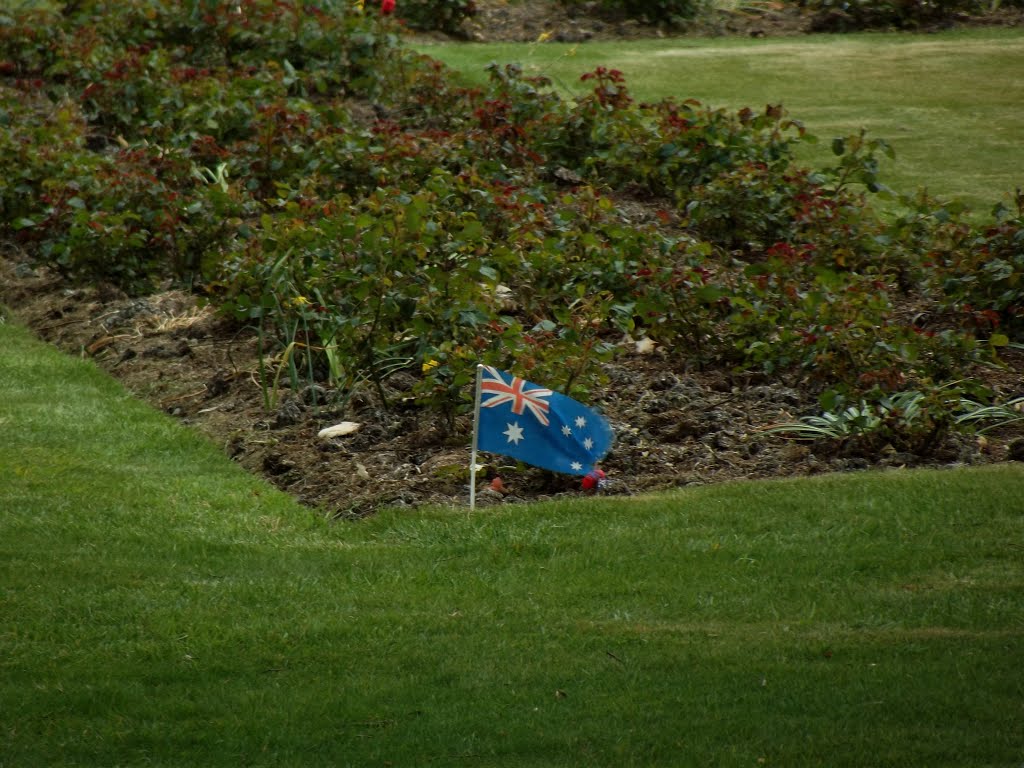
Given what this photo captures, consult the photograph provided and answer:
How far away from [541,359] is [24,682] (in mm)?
2928

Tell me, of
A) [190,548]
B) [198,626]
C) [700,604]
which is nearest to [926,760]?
[700,604]

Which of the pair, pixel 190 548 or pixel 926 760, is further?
pixel 190 548

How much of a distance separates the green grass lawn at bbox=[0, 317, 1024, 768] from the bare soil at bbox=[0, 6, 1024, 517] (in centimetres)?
27

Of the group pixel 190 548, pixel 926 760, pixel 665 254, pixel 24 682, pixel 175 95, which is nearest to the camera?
pixel 926 760

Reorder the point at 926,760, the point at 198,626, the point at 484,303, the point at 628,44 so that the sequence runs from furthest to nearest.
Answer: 1. the point at 628,44
2. the point at 484,303
3. the point at 198,626
4. the point at 926,760

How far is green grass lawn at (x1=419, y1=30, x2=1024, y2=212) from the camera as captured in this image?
37.4 feet

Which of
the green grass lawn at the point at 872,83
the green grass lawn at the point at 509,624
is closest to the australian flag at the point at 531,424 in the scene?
the green grass lawn at the point at 509,624

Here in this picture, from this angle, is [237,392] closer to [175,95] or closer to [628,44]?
[175,95]

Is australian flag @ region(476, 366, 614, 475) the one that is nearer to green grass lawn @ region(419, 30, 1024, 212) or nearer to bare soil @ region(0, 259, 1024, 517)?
bare soil @ region(0, 259, 1024, 517)

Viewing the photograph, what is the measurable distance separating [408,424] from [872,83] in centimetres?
805

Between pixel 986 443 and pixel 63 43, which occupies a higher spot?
pixel 63 43

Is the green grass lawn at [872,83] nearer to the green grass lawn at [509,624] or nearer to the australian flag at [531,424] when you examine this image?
the australian flag at [531,424]

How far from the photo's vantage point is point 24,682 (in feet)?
15.2

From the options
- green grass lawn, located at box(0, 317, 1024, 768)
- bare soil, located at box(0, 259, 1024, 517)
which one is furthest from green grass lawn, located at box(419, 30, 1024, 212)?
green grass lawn, located at box(0, 317, 1024, 768)
